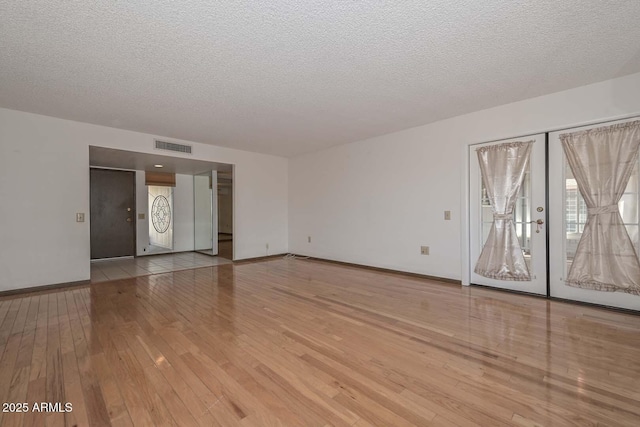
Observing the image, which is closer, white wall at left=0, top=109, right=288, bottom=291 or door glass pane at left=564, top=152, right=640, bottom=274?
door glass pane at left=564, top=152, right=640, bottom=274

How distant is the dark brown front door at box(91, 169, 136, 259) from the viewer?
21.2 feet

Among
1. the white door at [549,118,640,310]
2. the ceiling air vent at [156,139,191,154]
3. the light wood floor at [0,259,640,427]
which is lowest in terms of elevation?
the light wood floor at [0,259,640,427]

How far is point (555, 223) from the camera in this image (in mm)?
3480

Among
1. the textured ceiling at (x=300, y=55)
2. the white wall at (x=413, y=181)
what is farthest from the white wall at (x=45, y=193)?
the white wall at (x=413, y=181)

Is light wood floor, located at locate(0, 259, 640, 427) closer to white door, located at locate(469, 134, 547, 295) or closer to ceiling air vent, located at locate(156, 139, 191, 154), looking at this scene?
white door, located at locate(469, 134, 547, 295)

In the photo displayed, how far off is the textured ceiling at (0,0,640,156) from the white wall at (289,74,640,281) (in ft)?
0.80

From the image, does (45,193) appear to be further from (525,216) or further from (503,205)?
(525,216)

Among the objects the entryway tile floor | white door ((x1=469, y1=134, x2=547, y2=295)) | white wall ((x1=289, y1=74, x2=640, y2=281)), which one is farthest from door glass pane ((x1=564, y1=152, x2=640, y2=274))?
the entryway tile floor

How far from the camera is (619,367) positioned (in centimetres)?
197

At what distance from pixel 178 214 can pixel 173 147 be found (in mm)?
2927

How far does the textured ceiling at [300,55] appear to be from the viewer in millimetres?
1988

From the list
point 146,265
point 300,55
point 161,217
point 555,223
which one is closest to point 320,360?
point 300,55

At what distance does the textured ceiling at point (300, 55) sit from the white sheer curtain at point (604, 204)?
0.68 metres

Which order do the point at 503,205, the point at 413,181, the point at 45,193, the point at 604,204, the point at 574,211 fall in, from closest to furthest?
the point at 604,204
the point at 574,211
the point at 503,205
the point at 45,193
the point at 413,181
